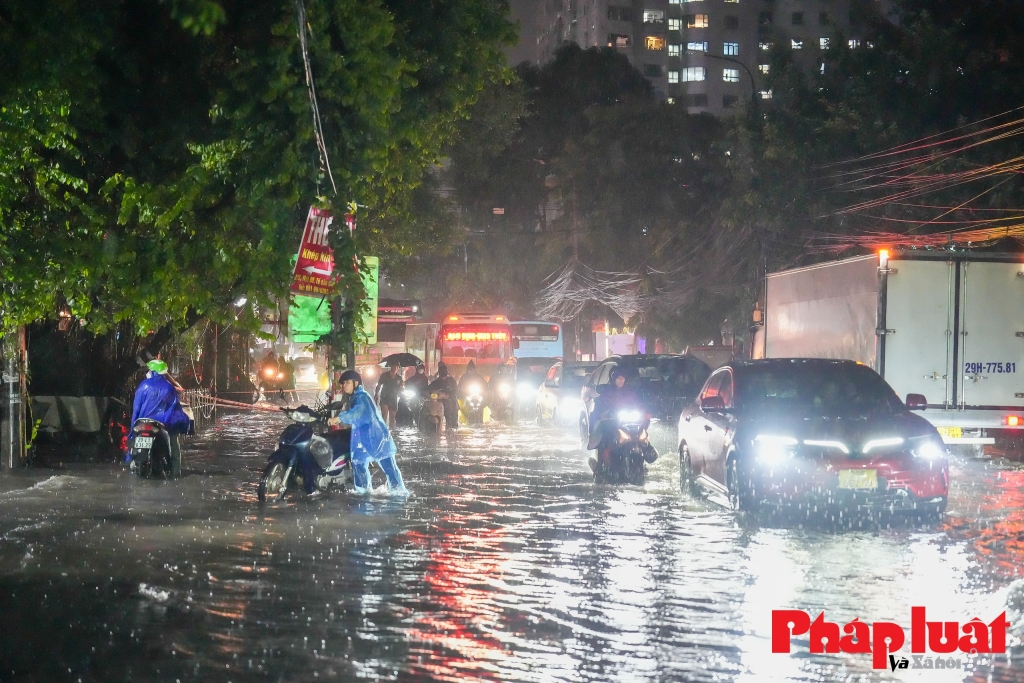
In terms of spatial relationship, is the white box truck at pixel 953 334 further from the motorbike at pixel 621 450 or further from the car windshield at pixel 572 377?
the car windshield at pixel 572 377

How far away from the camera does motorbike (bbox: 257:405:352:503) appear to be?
1401cm

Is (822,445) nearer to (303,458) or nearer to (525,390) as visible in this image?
(303,458)

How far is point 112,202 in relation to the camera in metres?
16.1

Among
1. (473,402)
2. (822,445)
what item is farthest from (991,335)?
(473,402)

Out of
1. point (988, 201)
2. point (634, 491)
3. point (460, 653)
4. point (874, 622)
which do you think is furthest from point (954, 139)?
point (460, 653)

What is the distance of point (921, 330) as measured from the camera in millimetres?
17625

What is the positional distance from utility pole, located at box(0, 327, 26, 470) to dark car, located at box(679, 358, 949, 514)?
9.87 metres

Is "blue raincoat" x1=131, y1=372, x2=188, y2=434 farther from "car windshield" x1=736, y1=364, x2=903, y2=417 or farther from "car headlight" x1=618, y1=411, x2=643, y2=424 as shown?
"car windshield" x1=736, y1=364, x2=903, y2=417

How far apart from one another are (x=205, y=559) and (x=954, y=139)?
24.3m

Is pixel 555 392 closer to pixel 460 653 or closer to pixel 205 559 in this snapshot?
pixel 205 559

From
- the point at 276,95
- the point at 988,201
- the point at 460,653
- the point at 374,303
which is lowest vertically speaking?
the point at 460,653

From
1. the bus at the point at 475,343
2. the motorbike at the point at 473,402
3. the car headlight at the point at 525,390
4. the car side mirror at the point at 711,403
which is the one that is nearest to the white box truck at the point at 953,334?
the car side mirror at the point at 711,403

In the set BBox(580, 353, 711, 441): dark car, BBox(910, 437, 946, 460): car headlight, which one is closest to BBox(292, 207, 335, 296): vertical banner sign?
BBox(910, 437, 946, 460): car headlight

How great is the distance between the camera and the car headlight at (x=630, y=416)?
1630 centimetres
